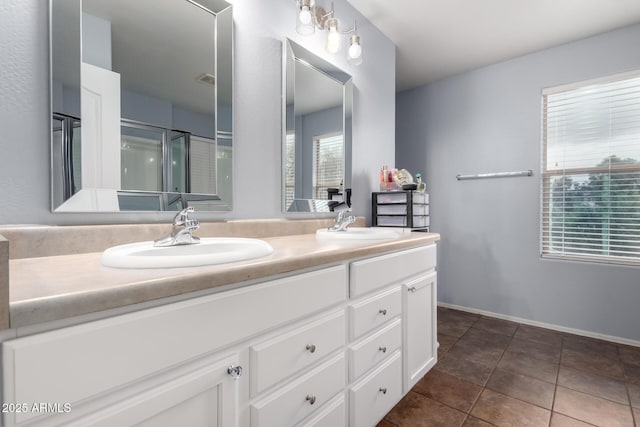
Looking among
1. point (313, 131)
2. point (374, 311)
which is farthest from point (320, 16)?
point (374, 311)

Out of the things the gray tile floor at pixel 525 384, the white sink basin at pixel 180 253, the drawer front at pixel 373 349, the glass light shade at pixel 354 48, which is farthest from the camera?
the glass light shade at pixel 354 48

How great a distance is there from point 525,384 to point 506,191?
5.45ft

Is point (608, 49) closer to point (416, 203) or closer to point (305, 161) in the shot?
point (416, 203)

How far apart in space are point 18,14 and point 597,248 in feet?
11.6

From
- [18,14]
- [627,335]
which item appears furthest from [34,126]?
[627,335]

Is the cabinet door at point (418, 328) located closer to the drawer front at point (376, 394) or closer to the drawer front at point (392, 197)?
the drawer front at point (376, 394)

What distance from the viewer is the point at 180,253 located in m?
0.95

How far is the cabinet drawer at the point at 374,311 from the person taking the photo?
1.13 m

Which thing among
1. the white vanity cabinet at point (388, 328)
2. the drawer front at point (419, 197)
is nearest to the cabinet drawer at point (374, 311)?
the white vanity cabinet at point (388, 328)

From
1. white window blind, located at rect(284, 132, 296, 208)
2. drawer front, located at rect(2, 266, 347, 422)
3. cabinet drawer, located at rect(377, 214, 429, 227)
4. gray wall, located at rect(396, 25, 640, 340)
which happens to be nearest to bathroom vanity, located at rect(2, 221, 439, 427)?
drawer front, located at rect(2, 266, 347, 422)

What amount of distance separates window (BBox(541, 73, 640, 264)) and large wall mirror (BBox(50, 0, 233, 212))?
2.70 m

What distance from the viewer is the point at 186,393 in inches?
24.5

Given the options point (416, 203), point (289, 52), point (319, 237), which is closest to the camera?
point (319, 237)

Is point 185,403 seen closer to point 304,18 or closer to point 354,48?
point 304,18
